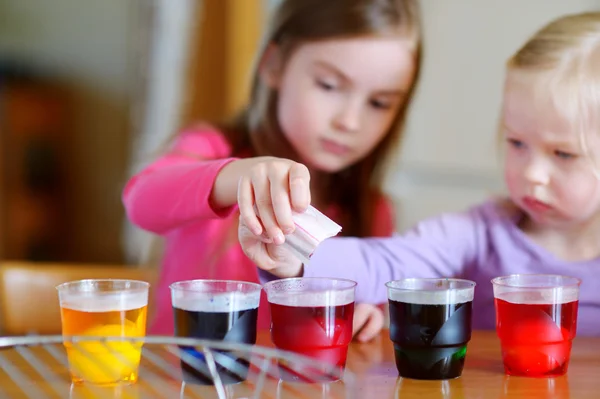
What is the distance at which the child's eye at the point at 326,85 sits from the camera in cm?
125

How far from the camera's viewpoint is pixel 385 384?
0.74m

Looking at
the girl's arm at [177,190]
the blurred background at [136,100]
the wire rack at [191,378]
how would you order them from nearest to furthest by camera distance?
1. the wire rack at [191,378]
2. the girl's arm at [177,190]
3. the blurred background at [136,100]

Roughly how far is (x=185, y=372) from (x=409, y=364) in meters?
0.22

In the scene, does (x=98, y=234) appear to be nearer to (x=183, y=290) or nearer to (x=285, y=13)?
(x=285, y=13)

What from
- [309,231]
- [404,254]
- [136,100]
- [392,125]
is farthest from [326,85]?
[136,100]

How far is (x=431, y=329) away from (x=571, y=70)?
48 centimetres

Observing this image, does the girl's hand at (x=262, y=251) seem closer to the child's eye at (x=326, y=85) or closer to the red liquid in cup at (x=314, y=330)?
the red liquid in cup at (x=314, y=330)

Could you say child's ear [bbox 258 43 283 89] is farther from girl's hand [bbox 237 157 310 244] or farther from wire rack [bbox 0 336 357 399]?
wire rack [bbox 0 336 357 399]

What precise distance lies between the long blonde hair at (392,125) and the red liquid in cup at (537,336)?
619 mm

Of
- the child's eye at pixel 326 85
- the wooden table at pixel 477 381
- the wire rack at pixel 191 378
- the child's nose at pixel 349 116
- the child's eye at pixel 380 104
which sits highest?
the child's eye at pixel 326 85

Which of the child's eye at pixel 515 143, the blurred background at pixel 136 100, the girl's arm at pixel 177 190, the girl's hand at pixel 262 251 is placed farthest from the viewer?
the blurred background at pixel 136 100

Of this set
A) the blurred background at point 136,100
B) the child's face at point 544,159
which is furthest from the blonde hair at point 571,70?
the blurred background at point 136,100

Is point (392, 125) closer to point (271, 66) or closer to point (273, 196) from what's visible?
point (271, 66)

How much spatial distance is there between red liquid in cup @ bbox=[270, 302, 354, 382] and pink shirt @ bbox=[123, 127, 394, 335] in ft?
0.75
